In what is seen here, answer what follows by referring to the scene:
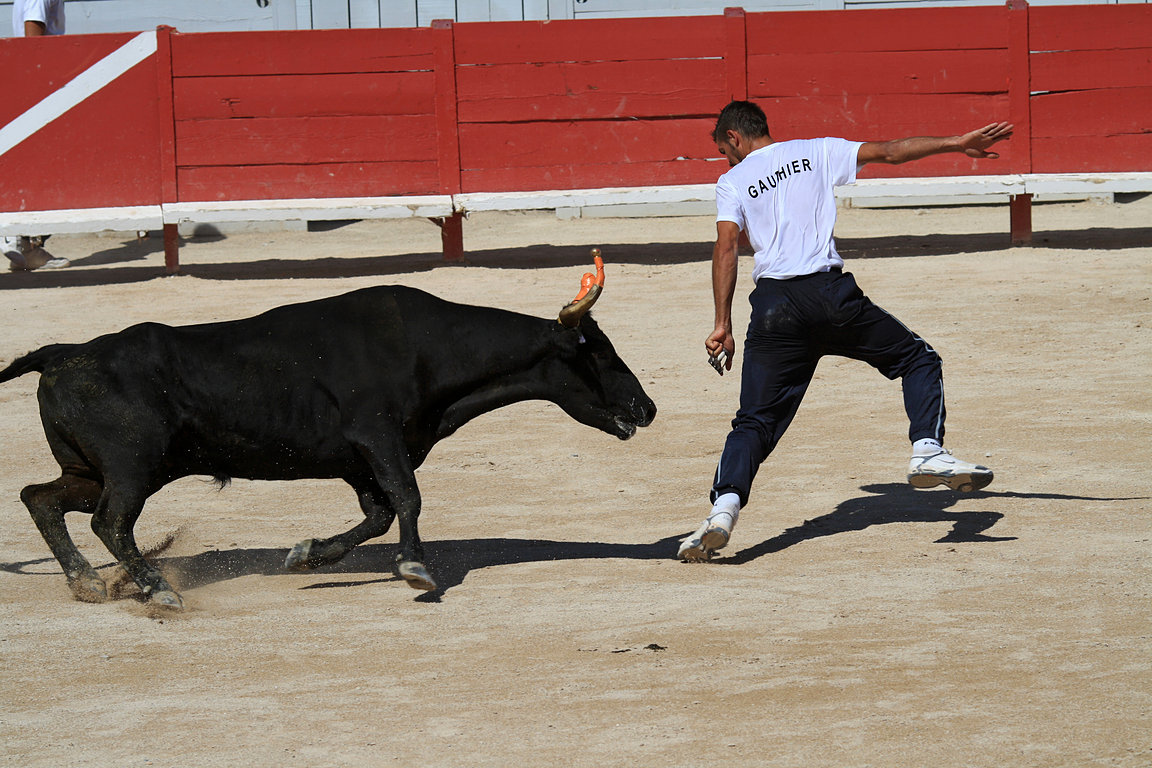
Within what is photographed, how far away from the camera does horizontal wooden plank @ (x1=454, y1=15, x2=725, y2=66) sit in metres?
11.5

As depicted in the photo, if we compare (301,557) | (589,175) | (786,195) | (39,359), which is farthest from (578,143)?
(39,359)

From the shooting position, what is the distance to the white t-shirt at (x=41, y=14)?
37.9ft

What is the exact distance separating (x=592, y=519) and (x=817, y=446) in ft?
4.64

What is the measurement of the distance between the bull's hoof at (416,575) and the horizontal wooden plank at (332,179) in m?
7.21

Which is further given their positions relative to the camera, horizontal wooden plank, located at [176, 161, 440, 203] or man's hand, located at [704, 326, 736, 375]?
horizontal wooden plank, located at [176, 161, 440, 203]

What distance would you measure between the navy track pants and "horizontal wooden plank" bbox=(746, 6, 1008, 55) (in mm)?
6702

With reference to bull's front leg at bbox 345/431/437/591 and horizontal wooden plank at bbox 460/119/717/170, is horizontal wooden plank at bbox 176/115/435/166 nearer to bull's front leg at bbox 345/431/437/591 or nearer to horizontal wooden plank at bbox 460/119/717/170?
horizontal wooden plank at bbox 460/119/717/170

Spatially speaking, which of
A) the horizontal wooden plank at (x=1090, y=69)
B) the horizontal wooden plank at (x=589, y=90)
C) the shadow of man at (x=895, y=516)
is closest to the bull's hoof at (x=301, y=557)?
the shadow of man at (x=895, y=516)

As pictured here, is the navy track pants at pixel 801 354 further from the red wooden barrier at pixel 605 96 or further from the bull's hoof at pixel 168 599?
the red wooden barrier at pixel 605 96

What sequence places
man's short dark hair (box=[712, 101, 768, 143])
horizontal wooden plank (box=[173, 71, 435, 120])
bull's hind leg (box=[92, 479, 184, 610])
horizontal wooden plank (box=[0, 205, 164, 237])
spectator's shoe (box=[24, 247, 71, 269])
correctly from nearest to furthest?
bull's hind leg (box=[92, 479, 184, 610]), man's short dark hair (box=[712, 101, 768, 143]), horizontal wooden plank (box=[0, 205, 164, 237]), horizontal wooden plank (box=[173, 71, 435, 120]), spectator's shoe (box=[24, 247, 71, 269])

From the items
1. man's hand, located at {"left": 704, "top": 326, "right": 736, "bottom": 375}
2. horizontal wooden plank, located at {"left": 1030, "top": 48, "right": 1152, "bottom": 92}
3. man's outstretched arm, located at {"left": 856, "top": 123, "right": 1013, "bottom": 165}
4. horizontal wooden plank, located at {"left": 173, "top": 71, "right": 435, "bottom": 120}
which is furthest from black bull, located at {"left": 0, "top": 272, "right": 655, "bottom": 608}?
horizontal wooden plank, located at {"left": 1030, "top": 48, "right": 1152, "bottom": 92}

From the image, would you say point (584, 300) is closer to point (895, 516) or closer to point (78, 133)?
point (895, 516)

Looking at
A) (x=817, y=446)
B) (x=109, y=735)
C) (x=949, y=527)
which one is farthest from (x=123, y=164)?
(x=109, y=735)

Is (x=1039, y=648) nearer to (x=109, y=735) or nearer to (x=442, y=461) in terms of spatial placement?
(x=109, y=735)
